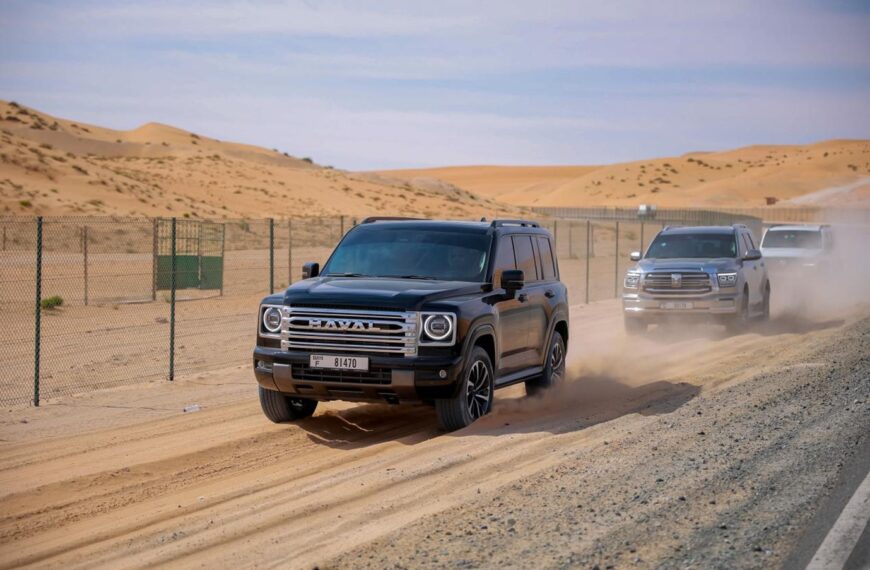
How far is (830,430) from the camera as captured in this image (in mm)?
10961

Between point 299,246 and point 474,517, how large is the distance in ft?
119

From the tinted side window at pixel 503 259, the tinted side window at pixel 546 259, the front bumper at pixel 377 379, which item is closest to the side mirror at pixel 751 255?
the tinted side window at pixel 546 259

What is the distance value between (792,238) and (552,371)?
60.0ft

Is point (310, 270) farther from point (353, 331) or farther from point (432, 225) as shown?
point (353, 331)

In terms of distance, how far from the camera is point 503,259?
1231 centimetres

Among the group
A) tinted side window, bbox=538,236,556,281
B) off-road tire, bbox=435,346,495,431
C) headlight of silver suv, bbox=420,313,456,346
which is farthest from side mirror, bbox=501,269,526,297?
tinted side window, bbox=538,236,556,281

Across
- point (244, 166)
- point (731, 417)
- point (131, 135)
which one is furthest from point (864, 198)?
point (731, 417)

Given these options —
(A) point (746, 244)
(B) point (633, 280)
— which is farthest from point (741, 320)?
(B) point (633, 280)

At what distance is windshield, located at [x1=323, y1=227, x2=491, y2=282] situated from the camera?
11.9m

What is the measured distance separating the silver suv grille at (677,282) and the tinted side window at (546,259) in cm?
735

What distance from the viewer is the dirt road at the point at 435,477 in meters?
7.20

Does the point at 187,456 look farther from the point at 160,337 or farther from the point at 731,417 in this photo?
the point at 160,337

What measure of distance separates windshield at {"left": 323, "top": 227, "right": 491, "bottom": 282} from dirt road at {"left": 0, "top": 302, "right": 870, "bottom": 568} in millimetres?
1572

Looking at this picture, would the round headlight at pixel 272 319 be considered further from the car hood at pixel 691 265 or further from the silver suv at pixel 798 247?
the silver suv at pixel 798 247
